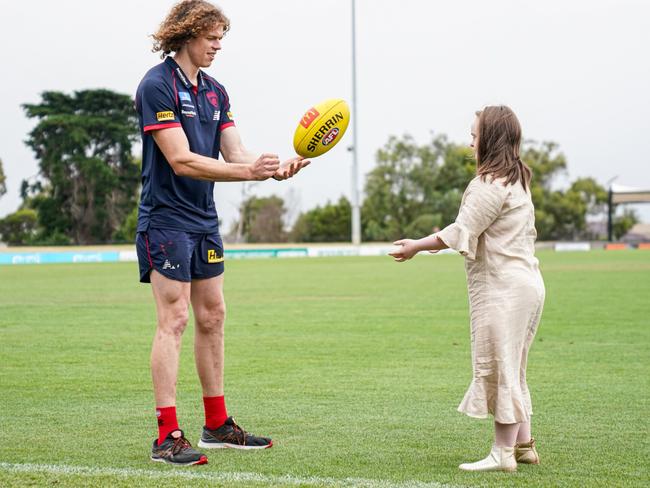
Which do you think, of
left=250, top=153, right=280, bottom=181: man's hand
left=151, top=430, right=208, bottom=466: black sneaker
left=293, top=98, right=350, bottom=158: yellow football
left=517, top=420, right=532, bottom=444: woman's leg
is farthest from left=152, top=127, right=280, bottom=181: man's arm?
left=517, top=420, right=532, bottom=444: woman's leg

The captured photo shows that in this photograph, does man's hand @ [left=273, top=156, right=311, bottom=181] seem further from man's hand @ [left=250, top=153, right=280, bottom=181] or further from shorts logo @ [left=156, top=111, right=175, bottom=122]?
shorts logo @ [left=156, top=111, right=175, bottom=122]

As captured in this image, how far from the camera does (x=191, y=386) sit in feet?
26.7

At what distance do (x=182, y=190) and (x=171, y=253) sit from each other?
397mm

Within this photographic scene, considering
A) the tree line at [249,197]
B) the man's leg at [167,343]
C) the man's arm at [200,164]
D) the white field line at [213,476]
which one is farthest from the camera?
the tree line at [249,197]

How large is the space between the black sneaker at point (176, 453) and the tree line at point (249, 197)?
245 ft

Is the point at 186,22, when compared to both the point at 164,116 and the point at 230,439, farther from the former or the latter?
the point at 230,439

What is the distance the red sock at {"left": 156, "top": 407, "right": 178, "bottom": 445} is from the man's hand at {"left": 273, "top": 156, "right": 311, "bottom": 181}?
1.54 metres

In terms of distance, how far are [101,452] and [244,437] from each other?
2.81ft

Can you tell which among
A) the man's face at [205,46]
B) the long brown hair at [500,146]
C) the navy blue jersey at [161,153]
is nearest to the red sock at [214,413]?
the navy blue jersey at [161,153]

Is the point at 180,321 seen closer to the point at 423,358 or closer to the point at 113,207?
the point at 423,358

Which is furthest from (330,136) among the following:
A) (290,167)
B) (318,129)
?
(290,167)

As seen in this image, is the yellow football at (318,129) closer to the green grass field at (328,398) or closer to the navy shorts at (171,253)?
the navy shorts at (171,253)

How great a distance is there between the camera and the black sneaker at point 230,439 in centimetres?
550

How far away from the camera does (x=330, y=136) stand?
5.91 m
